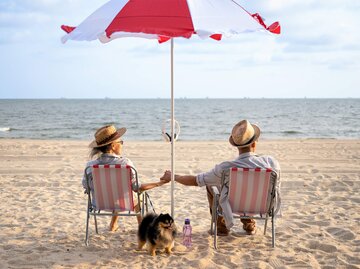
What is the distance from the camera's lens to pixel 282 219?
17.3 feet

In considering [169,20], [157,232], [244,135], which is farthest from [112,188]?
[169,20]

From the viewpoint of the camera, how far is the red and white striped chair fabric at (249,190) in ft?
12.9

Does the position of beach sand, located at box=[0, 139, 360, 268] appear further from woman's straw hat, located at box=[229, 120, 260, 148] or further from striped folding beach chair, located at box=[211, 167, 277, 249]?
woman's straw hat, located at box=[229, 120, 260, 148]

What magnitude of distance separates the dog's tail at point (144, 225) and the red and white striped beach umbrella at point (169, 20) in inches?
62.1

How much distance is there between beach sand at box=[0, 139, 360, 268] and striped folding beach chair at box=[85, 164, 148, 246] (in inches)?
15.3

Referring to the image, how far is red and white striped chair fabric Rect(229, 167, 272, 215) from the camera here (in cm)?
393

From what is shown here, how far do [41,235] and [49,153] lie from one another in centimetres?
746

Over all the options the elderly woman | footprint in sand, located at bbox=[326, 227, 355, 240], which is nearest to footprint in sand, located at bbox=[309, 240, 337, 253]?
footprint in sand, located at bbox=[326, 227, 355, 240]

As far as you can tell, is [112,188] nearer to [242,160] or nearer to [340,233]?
[242,160]

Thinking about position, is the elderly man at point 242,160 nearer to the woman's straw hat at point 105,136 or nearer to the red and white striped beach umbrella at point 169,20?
the woman's straw hat at point 105,136

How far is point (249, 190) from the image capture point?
3992 millimetres

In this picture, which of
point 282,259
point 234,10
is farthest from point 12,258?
point 234,10

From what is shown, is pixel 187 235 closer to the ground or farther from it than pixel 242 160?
closer to the ground

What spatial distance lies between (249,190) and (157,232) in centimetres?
91
